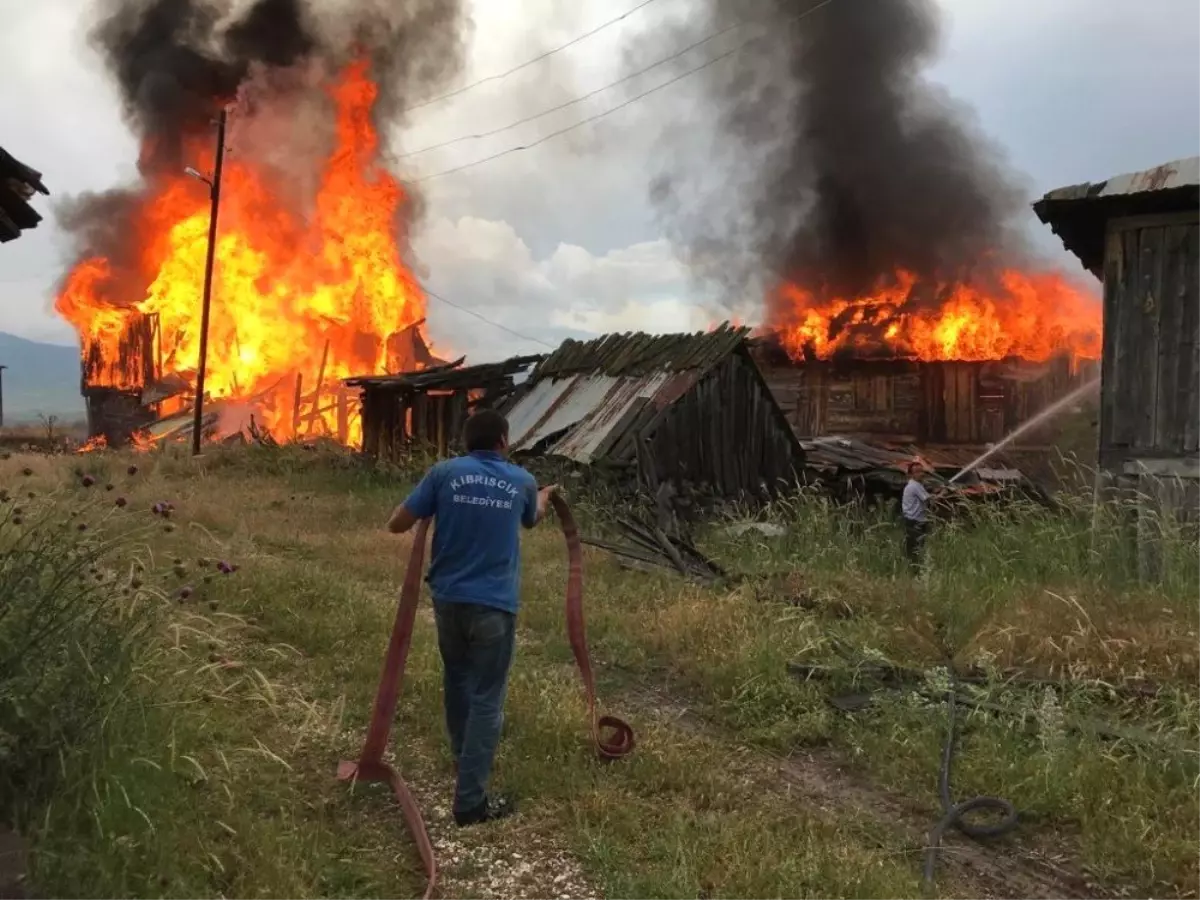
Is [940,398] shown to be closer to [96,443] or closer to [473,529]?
[473,529]

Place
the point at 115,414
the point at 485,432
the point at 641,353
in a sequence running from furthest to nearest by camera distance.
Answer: the point at 115,414 → the point at 641,353 → the point at 485,432

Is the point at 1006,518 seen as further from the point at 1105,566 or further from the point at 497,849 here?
the point at 497,849

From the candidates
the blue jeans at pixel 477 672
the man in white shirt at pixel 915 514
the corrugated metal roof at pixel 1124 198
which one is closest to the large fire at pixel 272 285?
the man in white shirt at pixel 915 514

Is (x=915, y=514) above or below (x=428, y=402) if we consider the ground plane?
below

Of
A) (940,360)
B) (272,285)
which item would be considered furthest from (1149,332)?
(272,285)

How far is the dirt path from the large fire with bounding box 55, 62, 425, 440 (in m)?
30.1

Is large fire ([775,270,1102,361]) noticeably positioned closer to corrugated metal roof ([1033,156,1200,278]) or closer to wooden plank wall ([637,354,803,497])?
wooden plank wall ([637,354,803,497])

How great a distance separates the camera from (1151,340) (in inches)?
326

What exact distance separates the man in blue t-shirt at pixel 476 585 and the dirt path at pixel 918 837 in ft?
4.95

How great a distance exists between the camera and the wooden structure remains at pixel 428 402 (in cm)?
2059

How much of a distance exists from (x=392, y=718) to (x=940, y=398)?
23806 mm

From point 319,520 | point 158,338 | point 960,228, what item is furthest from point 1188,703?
point 158,338

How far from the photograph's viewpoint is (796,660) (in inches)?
237

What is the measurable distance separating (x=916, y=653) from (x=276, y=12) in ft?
133
